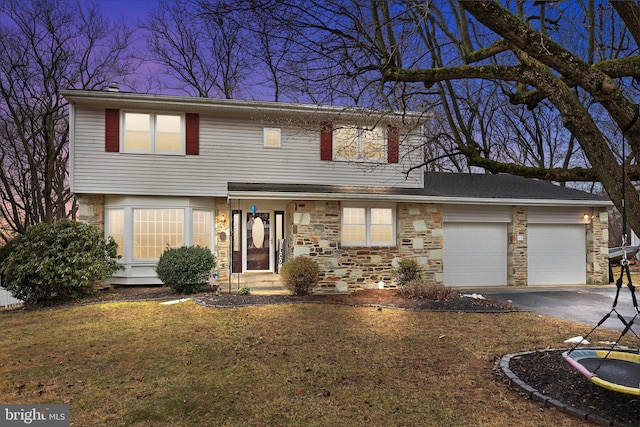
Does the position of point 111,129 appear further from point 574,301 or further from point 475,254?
point 574,301

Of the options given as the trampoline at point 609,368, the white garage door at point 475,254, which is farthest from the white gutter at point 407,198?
the trampoline at point 609,368

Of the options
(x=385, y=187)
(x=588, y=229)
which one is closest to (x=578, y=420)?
(x=385, y=187)

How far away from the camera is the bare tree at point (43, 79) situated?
17047mm

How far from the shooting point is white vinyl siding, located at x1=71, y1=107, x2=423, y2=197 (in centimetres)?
1096

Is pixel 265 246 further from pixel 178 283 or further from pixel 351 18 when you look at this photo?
pixel 351 18

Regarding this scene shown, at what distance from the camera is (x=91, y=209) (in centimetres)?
1124

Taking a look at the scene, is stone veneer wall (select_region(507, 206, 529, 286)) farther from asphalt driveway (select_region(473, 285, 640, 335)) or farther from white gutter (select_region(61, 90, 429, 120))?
white gutter (select_region(61, 90, 429, 120))

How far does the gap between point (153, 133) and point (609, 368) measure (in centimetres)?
1166

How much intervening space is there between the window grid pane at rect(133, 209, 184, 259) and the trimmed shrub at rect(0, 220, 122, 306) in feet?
5.12

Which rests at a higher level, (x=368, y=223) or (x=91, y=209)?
(x=91, y=209)

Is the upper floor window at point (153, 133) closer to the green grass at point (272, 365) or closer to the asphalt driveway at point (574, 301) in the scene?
the green grass at point (272, 365)

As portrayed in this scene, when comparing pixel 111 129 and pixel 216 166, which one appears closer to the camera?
pixel 111 129

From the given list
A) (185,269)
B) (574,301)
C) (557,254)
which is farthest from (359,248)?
(557,254)

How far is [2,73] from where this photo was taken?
1728 cm
